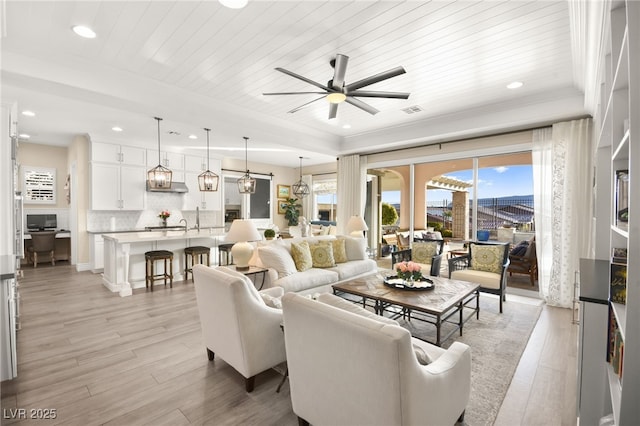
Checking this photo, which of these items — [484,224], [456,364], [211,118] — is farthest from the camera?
[484,224]

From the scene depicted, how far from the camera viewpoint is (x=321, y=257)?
15.1 ft

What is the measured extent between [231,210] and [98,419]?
23.8ft

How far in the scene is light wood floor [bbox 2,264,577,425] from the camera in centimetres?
199

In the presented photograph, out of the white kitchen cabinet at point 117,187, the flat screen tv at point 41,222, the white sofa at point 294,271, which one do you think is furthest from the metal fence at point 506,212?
the flat screen tv at point 41,222

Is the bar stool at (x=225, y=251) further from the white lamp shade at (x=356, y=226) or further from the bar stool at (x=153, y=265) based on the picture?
the white lamp shade at (x=356, y=226)

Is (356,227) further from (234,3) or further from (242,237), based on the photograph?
(234,3)

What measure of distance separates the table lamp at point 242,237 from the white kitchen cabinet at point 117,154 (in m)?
4.62

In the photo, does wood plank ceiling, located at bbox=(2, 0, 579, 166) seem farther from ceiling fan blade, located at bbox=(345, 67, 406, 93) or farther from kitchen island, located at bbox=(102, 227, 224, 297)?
kitchen island, located at bbox=(102, 227, 224, 297)

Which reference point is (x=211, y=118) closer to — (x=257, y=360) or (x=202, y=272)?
(x=202, y=272)

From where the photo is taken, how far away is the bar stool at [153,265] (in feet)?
16.2

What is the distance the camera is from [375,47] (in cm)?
289

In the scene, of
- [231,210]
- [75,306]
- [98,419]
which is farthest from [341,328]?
[231,210]

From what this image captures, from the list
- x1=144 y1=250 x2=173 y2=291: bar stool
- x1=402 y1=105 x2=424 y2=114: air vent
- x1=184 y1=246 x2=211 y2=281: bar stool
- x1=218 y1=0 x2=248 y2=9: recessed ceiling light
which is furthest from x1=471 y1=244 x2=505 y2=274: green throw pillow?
x1=144 y1=250 x2=173 y2=291: bar stool

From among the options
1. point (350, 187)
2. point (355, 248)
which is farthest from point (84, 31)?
point (350, 187)
